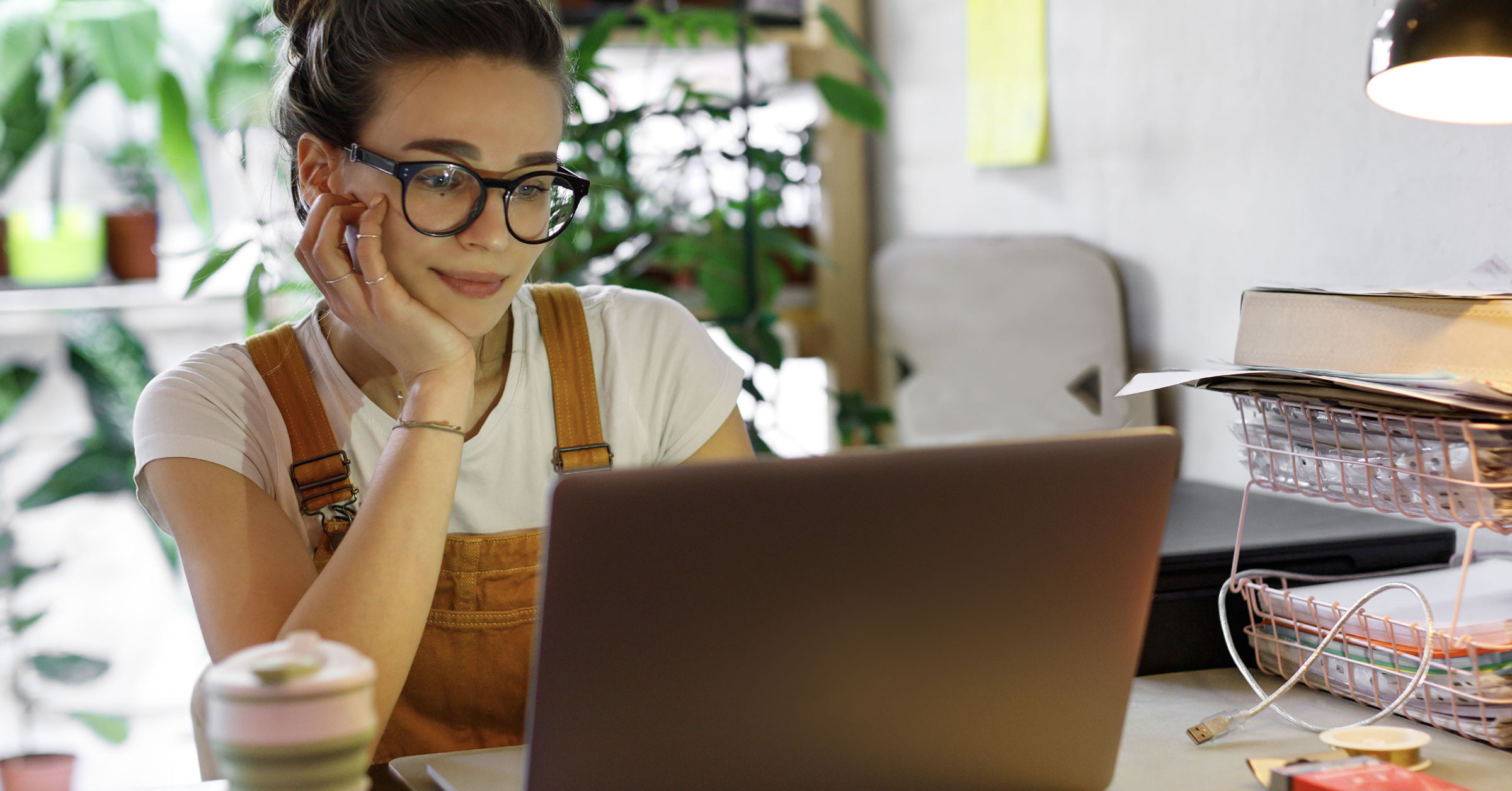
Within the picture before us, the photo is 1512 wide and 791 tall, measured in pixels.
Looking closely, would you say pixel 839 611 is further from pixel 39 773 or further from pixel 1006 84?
pixel 39 773

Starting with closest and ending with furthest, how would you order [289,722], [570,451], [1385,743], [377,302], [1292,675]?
[289,722] → [1385,743] → [1292,675] → [377,302] → [570,451]

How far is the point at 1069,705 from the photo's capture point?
693 millimetres

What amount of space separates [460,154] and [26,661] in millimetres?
1546

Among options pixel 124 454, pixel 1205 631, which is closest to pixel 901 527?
pixel 1205 631

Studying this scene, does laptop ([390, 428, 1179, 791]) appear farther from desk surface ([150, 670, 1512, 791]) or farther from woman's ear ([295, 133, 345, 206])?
woman's ear ([295, 133, 345, 206])

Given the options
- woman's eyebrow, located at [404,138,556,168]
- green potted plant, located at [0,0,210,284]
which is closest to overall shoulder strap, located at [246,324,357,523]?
woman's eyebrow, located at [404,138,556,168]

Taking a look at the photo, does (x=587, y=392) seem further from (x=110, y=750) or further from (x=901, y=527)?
(x=110, y=750)

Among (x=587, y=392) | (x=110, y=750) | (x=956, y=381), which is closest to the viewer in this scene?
(x=587, y=392)

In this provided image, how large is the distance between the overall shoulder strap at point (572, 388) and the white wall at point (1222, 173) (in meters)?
0.80

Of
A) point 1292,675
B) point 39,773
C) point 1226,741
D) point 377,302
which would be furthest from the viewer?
point 39,773

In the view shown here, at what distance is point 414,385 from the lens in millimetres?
1081

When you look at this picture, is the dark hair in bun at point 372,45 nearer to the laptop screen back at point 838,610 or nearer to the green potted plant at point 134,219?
the laptop screen back at point 838,610

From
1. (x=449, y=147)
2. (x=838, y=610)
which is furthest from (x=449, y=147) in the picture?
(x=838, y=610)

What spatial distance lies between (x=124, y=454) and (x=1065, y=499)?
1.98 m
